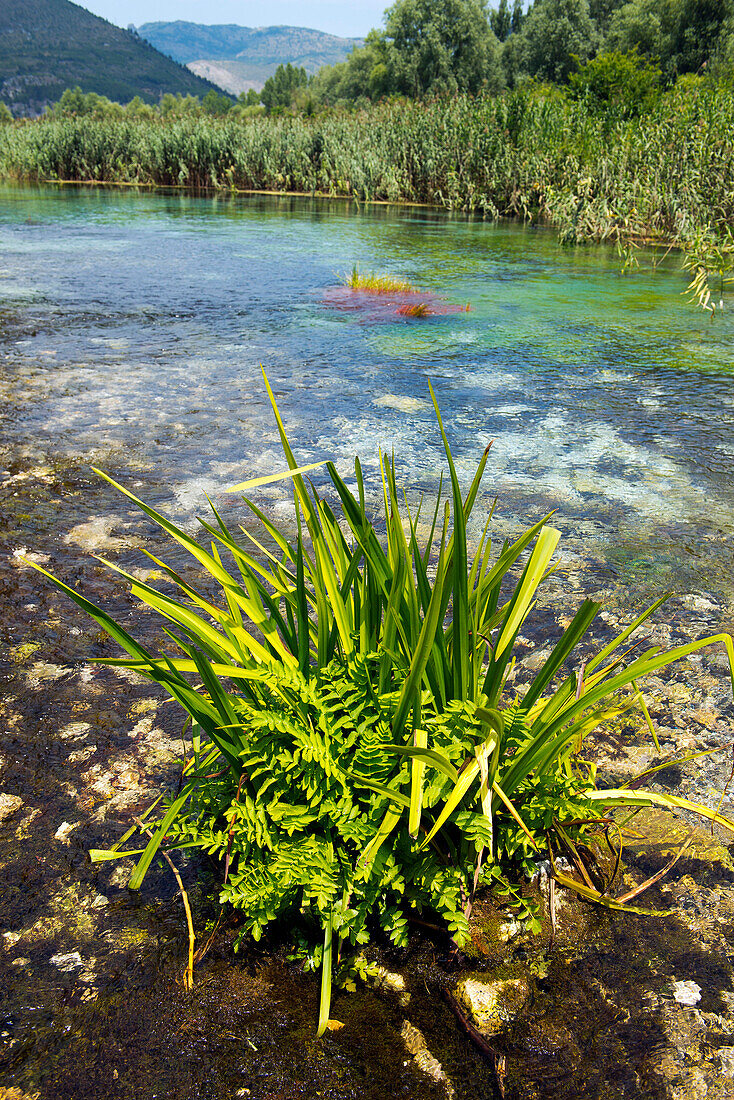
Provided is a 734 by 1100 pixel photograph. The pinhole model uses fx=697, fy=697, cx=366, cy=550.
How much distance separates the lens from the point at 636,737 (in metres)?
1.73

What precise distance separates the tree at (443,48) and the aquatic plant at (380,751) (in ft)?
159

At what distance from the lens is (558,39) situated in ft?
129

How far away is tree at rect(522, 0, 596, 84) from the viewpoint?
1517 inches

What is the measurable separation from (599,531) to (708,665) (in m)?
0.83

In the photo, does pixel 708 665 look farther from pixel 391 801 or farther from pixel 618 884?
pixel 391 801

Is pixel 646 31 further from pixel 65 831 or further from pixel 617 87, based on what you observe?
pixel 65 831

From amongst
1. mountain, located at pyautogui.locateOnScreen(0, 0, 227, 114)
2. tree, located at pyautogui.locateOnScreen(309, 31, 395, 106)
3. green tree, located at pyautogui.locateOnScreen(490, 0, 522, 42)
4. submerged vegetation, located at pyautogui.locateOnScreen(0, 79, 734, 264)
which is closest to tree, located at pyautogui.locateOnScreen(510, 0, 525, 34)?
green tree, located at pyautogui.locateOnScreen(490, 0, 522, 42)

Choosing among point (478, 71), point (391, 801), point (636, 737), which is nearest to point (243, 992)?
point (391, 801)

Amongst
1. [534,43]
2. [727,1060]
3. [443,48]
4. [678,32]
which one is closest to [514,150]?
[727,1060]

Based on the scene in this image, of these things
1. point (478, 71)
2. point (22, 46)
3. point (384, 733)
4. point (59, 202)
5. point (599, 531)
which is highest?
point (22, 46)

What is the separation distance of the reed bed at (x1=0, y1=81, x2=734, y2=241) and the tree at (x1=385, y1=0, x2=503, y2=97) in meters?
29.9

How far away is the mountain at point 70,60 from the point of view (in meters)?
144

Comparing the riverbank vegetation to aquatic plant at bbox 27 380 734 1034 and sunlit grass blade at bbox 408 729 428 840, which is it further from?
sunlit grass blade at bbox 408 729 428 840

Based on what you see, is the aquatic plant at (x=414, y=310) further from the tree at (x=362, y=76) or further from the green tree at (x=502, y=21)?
the green tree at (x=502, y=21)
